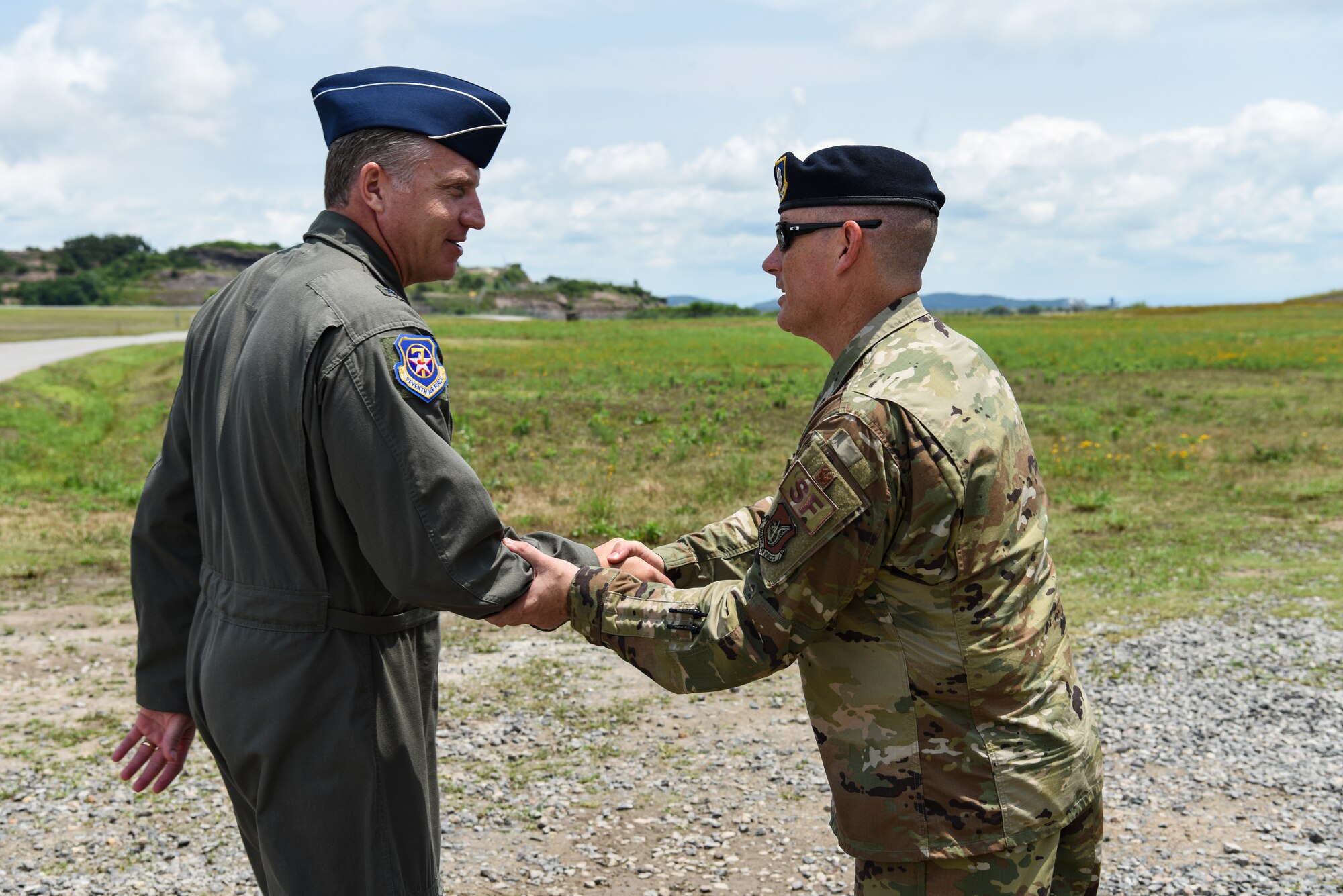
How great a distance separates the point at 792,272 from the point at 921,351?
40 centimetres

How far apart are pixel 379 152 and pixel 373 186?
82 mm

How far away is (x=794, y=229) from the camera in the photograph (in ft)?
8.26

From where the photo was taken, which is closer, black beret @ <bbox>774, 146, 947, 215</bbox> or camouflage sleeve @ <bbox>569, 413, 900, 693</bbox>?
camouflage sleeve @ <bbox>569, 413, 900, 693</bbox>

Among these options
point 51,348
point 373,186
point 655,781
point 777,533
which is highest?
point 373,186

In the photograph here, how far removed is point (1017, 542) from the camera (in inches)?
90.4

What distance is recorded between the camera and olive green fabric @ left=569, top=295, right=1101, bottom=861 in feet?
7.20

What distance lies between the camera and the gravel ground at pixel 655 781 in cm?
436

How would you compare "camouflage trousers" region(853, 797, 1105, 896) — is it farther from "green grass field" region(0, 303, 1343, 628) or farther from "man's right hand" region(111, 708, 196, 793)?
"green grass field" region(0, 303, 1343, 628)

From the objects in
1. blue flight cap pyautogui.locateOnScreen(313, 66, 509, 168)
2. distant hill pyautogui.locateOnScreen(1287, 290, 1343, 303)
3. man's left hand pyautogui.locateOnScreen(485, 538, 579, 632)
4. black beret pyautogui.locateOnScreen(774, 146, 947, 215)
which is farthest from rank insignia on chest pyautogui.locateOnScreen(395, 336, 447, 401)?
distant hill pyautogui.locateOnScreen(1287, 290, 1343, 303)

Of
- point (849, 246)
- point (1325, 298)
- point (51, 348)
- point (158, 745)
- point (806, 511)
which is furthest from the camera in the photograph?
point (1325, 298)

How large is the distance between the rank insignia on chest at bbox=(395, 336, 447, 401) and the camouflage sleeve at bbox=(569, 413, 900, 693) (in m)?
0.64

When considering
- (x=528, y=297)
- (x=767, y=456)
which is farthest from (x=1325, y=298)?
(x=767, y=456)

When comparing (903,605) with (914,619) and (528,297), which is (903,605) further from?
(528,297)

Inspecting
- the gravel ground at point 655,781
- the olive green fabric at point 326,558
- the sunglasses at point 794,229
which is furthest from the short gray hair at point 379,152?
the gravel ground at point 655,781
